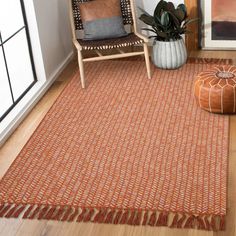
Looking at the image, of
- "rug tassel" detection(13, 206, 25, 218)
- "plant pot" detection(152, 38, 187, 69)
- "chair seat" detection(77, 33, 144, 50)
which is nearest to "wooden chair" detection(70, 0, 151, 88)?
"chair seat" detection(77, 33, 144, 50)

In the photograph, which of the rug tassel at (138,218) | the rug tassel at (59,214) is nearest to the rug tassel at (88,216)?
the rug tassel at (59,214)

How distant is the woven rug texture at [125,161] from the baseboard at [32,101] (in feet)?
0.57

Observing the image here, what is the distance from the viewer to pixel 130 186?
103 inches

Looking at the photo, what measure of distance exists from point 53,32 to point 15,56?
0.37 metres

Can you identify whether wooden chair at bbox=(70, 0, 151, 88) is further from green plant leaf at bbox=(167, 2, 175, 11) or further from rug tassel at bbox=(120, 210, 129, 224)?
rug tassel at bbox=(120, 210, 129, 224)

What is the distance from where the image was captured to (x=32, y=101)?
11.8 feet

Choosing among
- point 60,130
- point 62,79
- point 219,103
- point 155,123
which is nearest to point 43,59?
point 62,79

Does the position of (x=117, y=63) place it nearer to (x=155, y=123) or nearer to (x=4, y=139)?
(x=155, y=123)

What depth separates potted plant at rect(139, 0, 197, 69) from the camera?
3.89 metres

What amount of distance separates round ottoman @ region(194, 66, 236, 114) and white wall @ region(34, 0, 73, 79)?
1.29 meters

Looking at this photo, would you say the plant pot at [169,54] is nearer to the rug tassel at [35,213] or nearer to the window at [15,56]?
the window at [15,56]

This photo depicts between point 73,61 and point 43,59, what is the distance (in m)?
0.61

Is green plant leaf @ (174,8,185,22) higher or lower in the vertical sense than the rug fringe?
higher

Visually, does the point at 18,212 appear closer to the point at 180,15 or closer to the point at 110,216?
the point at 110,216
